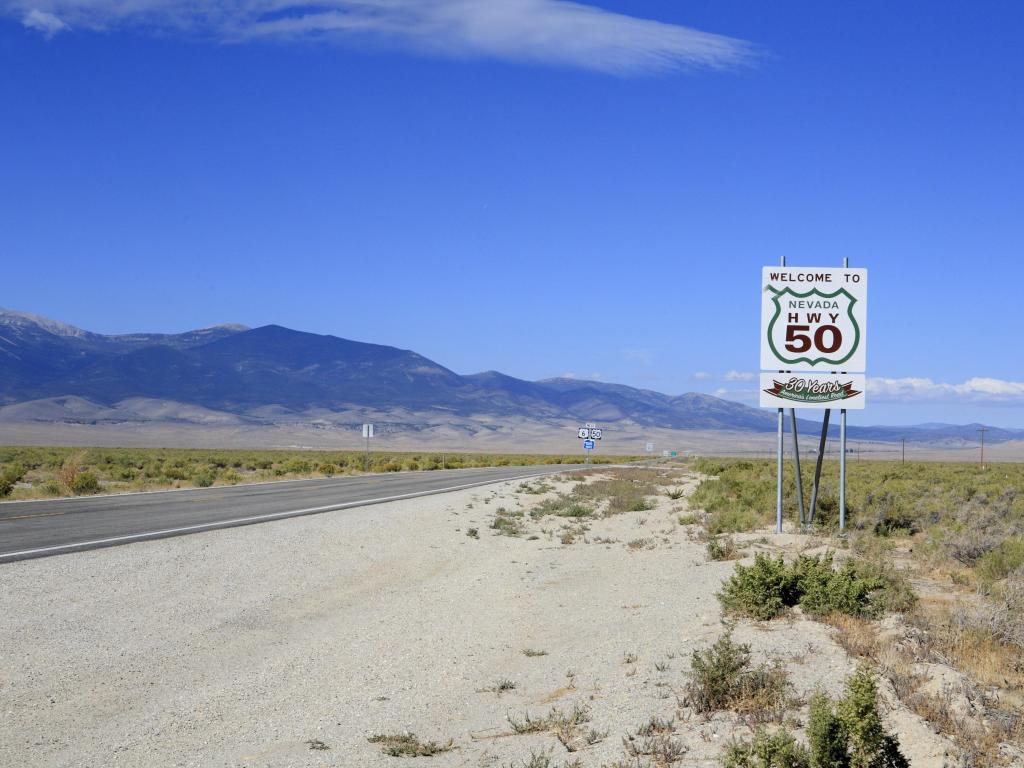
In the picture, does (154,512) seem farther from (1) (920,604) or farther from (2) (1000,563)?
(2) (1000,563)

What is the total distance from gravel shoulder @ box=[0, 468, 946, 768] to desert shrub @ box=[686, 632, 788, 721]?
0.25 metres

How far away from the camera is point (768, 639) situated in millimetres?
8930

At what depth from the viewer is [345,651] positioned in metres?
10.1

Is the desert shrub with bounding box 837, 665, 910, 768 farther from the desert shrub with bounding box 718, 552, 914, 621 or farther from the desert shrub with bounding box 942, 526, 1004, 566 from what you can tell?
the desert shrub with bounding box 942, 526, 1004, 566

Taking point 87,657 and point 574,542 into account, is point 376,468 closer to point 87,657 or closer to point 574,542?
point 574,542

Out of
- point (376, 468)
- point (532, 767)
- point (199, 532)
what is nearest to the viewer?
point (532, 767)

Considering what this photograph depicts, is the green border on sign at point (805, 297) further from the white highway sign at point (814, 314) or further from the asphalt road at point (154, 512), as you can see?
the asphalt road at point (154, 512)

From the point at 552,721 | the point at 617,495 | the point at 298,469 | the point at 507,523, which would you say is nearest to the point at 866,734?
the point at 552,721

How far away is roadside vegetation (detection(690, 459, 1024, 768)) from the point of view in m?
6.13

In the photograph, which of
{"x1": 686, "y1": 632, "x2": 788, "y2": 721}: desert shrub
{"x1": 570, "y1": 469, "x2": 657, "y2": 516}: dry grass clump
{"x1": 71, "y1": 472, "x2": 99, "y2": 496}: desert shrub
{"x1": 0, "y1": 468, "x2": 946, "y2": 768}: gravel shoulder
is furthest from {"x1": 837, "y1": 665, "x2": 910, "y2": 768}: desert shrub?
{"x1": 71, "y1": 472, "x2": 99, "y2": 496}: desert shrub

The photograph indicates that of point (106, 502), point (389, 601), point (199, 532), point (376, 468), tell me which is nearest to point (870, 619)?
point (389, 601)

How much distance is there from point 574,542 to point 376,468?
41.1 m

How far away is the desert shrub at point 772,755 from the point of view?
530cm

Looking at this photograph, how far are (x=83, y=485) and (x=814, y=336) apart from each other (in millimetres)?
22900
